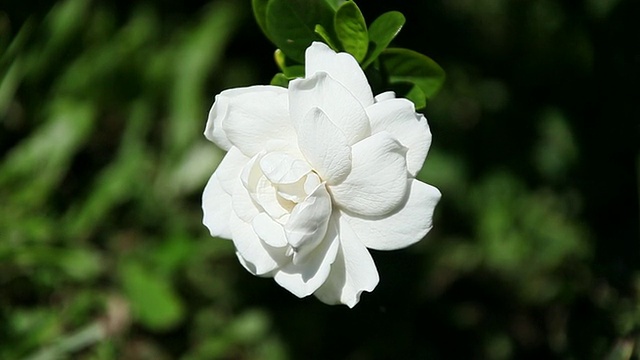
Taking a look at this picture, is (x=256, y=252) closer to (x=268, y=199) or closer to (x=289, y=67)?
(x=268, y=199)

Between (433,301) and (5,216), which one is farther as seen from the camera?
(433,301)

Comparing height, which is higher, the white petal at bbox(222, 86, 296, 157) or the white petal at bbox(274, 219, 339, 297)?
the white petal at bbox(222, 86, 296, 157)

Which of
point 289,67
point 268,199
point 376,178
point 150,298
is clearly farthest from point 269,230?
point 150,298

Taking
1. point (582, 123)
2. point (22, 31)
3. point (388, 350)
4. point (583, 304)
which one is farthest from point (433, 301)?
point (22, 31)

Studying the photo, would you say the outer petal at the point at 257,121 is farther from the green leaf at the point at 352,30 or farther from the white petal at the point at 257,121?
the green leaf at the point at 352,30

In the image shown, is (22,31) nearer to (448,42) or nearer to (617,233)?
(448,42)

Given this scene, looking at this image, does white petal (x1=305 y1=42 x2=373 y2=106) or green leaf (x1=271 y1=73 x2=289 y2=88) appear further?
green leaf (x1=271 y1=73 x2=289 y2=88)

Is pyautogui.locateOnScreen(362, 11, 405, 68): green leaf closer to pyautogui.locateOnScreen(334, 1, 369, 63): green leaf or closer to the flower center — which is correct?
pyautogui.locateOnScreen(334, 1, 369, 63): green leaf

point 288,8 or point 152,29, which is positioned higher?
point 288,8

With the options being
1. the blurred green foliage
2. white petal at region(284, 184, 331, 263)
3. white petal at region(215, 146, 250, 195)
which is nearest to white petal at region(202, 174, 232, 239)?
white petal at region(215, 146, 250, 195)
